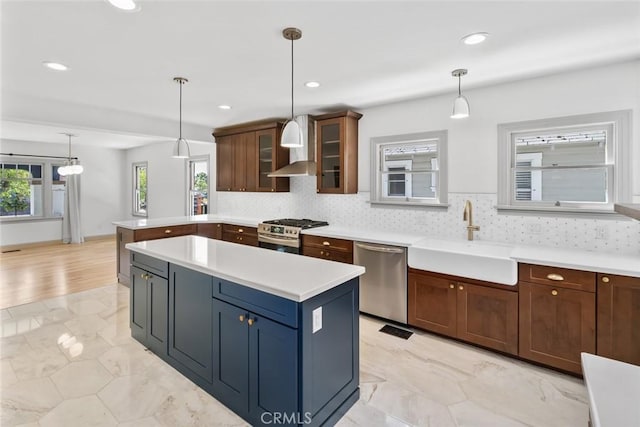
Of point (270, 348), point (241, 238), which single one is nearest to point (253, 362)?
point (270, 348)

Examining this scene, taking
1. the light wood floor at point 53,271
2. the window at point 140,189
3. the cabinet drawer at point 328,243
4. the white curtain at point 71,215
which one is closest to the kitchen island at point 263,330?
the cabinet drawer at point 328,243

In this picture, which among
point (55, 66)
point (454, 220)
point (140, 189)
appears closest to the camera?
point (55, 66)

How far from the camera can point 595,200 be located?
9.37ft

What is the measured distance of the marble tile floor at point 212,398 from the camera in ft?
6.72

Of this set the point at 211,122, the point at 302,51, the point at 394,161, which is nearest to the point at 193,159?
the point at 211,122

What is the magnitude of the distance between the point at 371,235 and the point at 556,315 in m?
1.79

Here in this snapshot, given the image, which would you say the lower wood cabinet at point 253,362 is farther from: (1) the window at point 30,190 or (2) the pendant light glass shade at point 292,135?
(1) the window at point 30,190

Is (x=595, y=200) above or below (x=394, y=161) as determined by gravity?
below

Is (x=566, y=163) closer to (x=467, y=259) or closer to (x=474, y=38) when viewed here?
(x=467, y=259)

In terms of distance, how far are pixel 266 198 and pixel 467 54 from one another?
3.70 meters

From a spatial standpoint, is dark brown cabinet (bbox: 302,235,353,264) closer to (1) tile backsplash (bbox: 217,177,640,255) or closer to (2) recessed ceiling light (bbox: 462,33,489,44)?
(1) tile backsplash (bbox: 217,177,640,255)

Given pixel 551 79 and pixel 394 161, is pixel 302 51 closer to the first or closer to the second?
pixel 394 161

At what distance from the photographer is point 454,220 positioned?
3.56 m

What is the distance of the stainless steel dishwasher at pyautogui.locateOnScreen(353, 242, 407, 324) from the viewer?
3.27 metres
